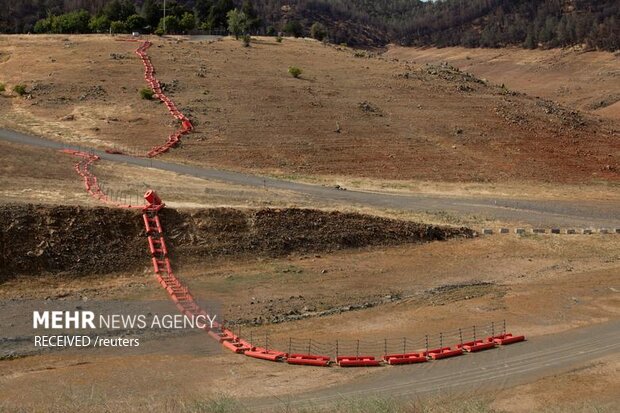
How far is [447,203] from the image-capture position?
41.1 metres

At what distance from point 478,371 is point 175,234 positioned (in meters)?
14.4

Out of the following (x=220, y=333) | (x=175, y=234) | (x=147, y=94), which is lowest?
(x=220, y=333)

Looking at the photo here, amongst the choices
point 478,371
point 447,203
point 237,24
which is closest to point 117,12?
point 237,24

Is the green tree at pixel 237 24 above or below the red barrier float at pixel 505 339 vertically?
above

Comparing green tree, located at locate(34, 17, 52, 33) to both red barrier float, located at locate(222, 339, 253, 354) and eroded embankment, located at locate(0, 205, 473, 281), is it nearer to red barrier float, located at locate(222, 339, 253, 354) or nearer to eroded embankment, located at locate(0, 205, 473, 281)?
eroded embankment, located at locate(0, 205, 473, 281)

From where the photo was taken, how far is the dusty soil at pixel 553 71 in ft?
302

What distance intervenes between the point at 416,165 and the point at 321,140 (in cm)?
700

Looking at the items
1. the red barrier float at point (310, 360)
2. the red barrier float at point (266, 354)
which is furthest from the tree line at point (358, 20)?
the red barrier float at point (310, 360)

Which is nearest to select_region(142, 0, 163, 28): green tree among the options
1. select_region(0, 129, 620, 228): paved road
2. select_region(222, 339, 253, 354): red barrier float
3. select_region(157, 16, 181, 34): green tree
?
select_region(157, 16, 181, 34): green tree

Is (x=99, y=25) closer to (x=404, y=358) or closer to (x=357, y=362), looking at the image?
(x=357, y=362)

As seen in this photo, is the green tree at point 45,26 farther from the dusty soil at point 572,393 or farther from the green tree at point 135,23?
the dusty soil at point 572,393

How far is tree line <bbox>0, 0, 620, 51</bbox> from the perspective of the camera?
8812 centimetres

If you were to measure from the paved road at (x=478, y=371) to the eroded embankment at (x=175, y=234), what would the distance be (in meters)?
10.4

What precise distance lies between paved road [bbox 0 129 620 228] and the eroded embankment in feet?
15.4
